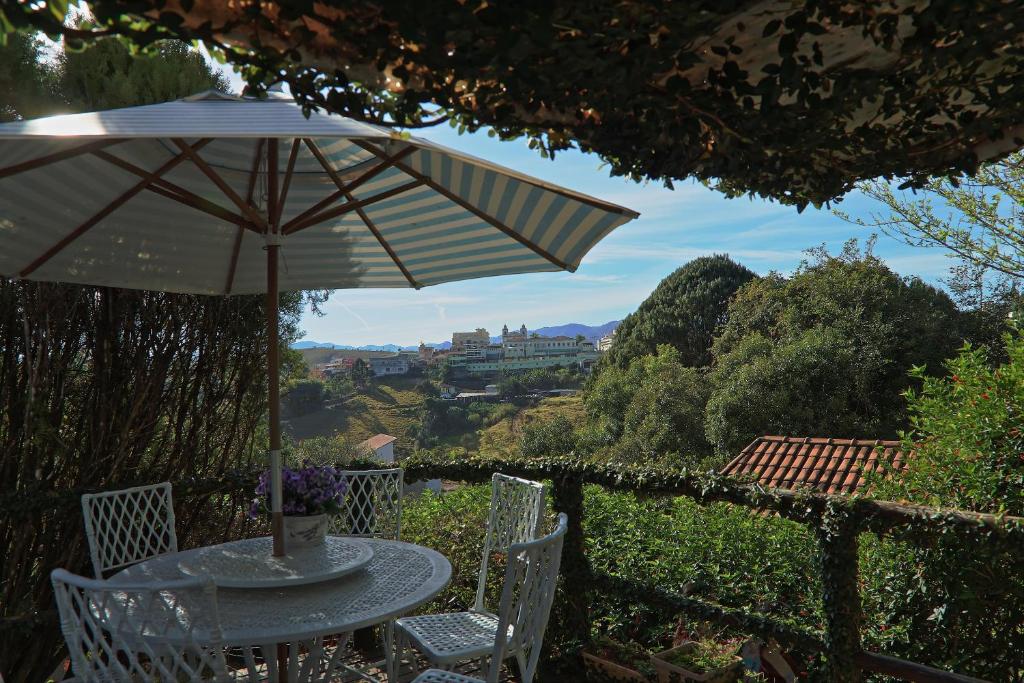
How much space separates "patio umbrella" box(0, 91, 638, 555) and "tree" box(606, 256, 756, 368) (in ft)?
112

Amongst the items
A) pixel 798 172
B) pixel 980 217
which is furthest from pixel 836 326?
pixel 798 172

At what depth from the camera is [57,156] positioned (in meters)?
2.48

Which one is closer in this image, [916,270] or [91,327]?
[91,327]

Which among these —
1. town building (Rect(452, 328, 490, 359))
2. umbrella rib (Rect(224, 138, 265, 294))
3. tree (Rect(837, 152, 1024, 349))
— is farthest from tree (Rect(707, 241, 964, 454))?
town building (Rect(452, 328, 490, 359))

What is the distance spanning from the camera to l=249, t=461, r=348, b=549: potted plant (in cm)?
303

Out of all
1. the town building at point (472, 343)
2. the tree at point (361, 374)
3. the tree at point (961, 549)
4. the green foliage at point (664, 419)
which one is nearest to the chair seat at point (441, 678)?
the tree at point (961, 549)

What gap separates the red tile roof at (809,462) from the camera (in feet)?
34.3

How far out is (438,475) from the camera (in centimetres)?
485

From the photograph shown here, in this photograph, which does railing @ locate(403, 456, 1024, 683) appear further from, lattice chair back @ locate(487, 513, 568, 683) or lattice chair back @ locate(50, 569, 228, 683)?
lattice chair back @ locate(50, 569, 228, 683)

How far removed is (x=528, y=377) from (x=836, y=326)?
21656 mm

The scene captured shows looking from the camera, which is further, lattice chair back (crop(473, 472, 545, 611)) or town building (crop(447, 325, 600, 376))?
town building (crop(447, 325, 600, 376))

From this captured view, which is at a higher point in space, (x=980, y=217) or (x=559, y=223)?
(x=980, y=217)

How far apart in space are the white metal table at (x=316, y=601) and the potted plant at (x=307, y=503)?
0.27 m

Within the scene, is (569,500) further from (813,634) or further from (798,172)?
(798,172)
